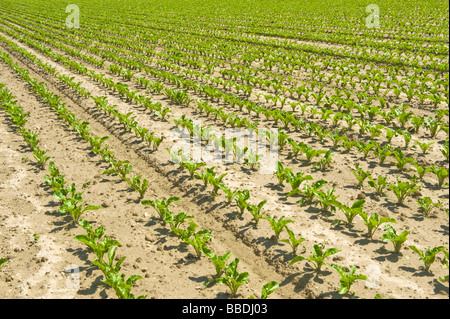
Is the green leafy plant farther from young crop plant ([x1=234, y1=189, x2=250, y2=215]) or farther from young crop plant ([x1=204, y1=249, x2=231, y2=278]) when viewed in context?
young crop plant ([x1=234, y1=189, x2=250, y2=215])

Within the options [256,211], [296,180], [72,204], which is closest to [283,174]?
[296,180]

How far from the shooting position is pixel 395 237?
5160mm

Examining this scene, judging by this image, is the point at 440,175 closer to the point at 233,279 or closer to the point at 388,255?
the point at 388,255

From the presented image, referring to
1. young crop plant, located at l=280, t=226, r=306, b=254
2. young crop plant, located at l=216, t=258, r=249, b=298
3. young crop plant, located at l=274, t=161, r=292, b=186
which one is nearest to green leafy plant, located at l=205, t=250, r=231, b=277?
young crop plant, located at l=216, t=258, r=249, b=298

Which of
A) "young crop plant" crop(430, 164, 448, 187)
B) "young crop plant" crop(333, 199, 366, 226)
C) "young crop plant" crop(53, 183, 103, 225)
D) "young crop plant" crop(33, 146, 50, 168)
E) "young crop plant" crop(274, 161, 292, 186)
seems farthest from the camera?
"young crop plant" crop(33, 146, 50, 168)

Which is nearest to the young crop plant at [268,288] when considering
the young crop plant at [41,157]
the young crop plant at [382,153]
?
the young crop plant at [382,153]

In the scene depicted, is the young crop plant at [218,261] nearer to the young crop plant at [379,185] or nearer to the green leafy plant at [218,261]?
the green leafy plant at [218,261]

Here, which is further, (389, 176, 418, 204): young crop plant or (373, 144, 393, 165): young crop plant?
(373, 144, 393, 165): young crop plant

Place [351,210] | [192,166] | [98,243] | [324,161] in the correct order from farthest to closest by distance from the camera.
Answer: [324,161] < [192,166] < [351,210] < [98,243]

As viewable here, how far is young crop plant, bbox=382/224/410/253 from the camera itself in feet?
16.7

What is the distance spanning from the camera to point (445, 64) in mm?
15008

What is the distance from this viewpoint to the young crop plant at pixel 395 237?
508cm

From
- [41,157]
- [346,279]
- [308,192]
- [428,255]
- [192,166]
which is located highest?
[41,157]

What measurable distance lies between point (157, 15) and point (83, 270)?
38.4 metres
